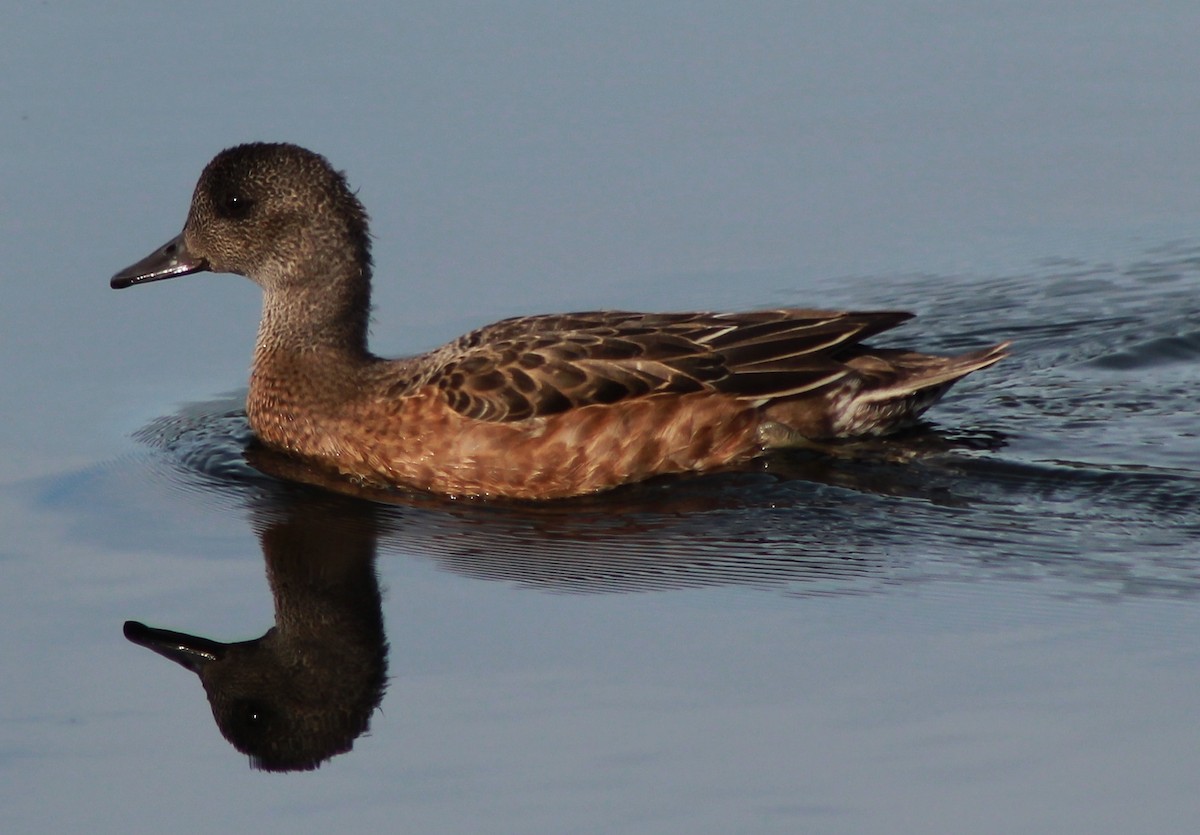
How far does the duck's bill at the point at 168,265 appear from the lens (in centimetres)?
1152

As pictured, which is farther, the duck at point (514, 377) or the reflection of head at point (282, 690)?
the duck at point (514, 377)

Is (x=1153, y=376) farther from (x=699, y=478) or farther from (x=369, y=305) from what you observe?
(x=369, y=305)

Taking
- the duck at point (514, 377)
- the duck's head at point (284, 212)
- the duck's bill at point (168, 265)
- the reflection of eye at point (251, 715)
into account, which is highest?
the duck's head at point (284, 212)

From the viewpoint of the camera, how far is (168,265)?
455 inches

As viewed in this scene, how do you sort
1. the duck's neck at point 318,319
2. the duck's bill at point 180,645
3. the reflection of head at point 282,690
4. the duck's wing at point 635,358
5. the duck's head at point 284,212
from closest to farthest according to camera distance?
the reflection of head at point 282,690, the duck's bill at point 180,645, the duck's wing at point 635,358, the duck's neck at point 318,319, the duck's head at point 284,212

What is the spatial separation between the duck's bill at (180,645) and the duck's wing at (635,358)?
7.03ft

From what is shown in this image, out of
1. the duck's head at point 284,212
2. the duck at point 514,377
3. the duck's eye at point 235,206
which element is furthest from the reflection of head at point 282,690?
the duck's eye at point 235,206

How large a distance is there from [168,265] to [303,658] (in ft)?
11.5

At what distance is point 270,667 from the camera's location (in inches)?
342

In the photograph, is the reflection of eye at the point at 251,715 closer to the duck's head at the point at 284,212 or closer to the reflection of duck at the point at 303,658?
the reflection of duck at the point at 303,658

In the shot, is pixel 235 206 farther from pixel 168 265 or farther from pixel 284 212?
pixel 168 265

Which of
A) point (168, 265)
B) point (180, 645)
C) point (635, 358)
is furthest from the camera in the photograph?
point (168, 265)

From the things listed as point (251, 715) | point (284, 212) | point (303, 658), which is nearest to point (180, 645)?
point (303, 658)

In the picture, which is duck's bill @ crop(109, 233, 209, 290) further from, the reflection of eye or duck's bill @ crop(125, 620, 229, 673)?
the reflection of eye
